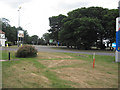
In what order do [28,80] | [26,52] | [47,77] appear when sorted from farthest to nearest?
[26,52] → [47,77] → [28,80]

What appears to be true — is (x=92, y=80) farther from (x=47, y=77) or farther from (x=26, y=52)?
(x=26, y=52)

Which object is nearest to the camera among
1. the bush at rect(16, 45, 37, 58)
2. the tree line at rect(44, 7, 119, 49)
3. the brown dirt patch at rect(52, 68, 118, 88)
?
the brown dirt patch at rect(52, 68, 118, 88)

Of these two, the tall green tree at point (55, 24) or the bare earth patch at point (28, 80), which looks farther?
the tall green tree at point (55, 24)

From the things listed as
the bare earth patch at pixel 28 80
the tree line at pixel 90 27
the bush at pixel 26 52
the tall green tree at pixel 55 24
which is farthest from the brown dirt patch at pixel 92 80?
the tall green tree at pixel 55 24

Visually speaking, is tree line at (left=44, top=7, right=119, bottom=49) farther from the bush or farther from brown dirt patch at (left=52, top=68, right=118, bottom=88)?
brown dirt patch at (left=52, top=68, right=118, bottom=88)

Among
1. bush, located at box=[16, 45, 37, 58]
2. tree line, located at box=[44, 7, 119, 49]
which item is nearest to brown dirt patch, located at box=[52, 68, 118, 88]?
bush, located at box=[16, 45, 37, 58]

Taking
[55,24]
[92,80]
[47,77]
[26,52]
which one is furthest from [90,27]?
[47,77]

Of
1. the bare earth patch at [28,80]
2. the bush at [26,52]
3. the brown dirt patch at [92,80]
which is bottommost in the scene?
the brown dirt patch at [92,80]

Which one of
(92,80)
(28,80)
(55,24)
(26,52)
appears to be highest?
Result: (55,24)

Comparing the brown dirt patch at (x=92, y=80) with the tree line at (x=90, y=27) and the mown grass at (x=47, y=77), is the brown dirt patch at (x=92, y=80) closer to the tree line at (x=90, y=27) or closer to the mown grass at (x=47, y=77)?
the mown grass at (x=47, y=77)

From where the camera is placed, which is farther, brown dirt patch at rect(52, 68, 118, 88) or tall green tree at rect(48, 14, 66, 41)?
tall green tree at rect(48, 14, 66, 41)

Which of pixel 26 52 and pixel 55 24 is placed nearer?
pixel 26 52

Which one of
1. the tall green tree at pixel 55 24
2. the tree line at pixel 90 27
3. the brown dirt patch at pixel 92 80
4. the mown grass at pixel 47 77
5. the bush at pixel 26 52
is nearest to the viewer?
the mown grass at pixel 47 77

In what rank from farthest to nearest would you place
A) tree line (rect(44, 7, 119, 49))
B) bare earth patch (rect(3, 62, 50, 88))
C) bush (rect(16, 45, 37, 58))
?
tree line (rect(44, 7, 119, 49)) → bush (rect(16, 45, 37, 58)) → bare earth patch (rect(3, 62, 50, 88))
